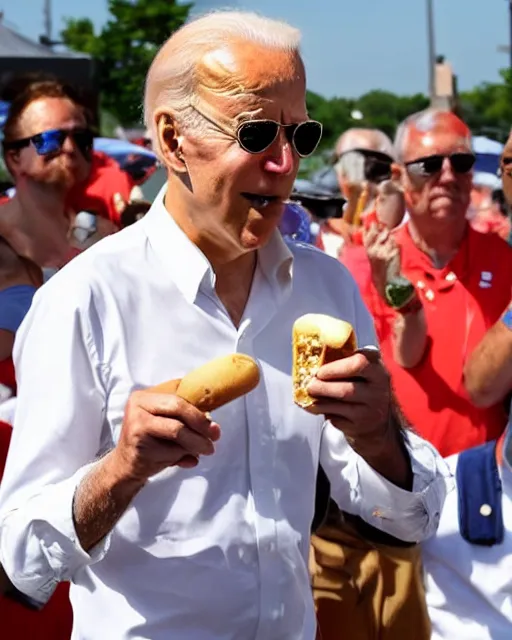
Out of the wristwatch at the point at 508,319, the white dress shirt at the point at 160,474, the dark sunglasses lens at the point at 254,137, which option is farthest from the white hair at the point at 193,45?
the wristwatch at the point at 508,319

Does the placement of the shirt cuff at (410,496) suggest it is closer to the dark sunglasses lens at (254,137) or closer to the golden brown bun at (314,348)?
the golden brown bun at (314,348)

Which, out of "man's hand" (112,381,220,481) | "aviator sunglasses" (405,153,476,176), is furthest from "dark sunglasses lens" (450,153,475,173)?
"man's hand" (112,381,220,481)

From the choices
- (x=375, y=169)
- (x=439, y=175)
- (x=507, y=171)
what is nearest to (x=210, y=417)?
(x=507, y=171)

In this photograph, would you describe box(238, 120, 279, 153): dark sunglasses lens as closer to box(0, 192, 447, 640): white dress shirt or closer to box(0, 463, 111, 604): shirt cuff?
box(0, 192, 447, 640): white dress shirt

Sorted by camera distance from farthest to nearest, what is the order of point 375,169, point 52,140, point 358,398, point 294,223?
point 375,169
point 294,223
point 52,140
point 358,398

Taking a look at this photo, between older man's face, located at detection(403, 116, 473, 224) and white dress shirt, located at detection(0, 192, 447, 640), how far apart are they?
7.50ft

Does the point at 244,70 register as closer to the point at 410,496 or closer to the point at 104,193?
the point at 410,496

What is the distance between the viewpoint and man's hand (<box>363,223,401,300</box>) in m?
4.14

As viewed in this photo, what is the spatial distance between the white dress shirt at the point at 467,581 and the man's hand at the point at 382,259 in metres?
1.04

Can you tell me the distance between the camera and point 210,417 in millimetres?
2027

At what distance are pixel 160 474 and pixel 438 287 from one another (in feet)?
7.86

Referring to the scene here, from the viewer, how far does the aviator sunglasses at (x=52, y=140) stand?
447 centimetres

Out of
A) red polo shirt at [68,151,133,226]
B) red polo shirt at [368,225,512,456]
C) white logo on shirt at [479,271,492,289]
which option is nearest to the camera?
red polo shirt at [368,225,512,456]

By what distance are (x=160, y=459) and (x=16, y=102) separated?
3.09 meters
